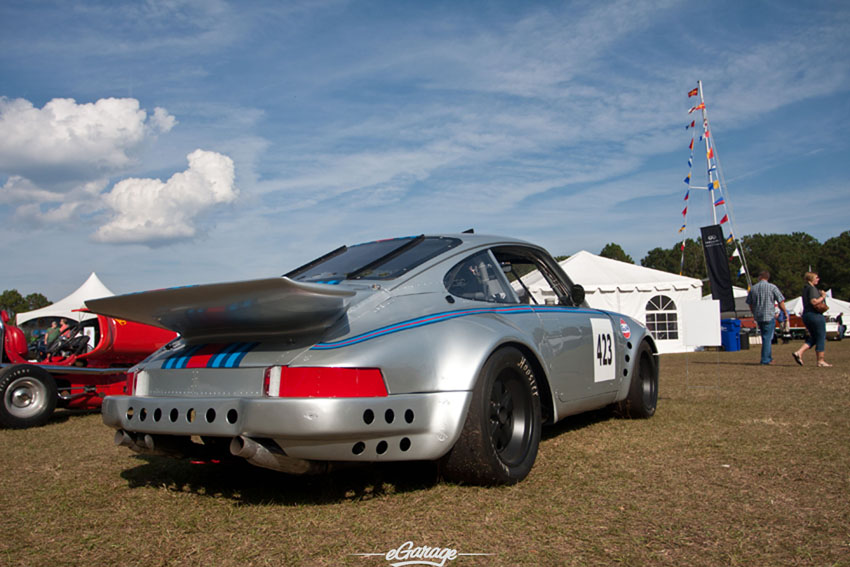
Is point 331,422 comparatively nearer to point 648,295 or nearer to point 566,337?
point 566,337

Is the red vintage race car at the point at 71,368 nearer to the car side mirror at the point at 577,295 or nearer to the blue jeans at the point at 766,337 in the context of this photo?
the car side mirror at the point at 577,295

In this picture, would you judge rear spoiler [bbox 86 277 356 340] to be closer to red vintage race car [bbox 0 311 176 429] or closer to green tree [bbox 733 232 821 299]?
red vintage race car [bbox 0 311 176 429]

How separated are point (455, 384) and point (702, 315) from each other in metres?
5.51

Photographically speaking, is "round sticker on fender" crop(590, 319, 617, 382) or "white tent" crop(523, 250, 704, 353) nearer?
"round sticker on fender" crop(590, 319, 617, 382)

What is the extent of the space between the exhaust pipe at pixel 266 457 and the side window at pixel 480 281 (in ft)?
3.97

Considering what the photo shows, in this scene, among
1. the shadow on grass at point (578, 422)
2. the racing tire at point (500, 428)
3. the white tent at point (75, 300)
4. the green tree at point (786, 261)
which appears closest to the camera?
the racing tire at point (500, 428)

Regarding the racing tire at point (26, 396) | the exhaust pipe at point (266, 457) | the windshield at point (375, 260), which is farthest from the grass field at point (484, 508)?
the racing tire at point (26, 396)

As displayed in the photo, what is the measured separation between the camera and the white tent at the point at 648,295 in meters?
18.3

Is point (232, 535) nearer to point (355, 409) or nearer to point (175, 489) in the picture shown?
point (355, 409)

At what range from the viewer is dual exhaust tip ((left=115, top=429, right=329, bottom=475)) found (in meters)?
2.65

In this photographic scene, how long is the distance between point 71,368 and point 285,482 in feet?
15.6

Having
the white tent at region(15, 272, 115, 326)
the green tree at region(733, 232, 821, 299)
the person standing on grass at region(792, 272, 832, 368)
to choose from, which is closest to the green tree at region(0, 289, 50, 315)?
the white tent at region(15, 272, 115, 326)

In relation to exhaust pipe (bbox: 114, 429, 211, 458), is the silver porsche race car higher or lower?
higher

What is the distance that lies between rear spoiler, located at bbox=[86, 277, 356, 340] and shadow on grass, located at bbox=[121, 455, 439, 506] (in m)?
0.66
